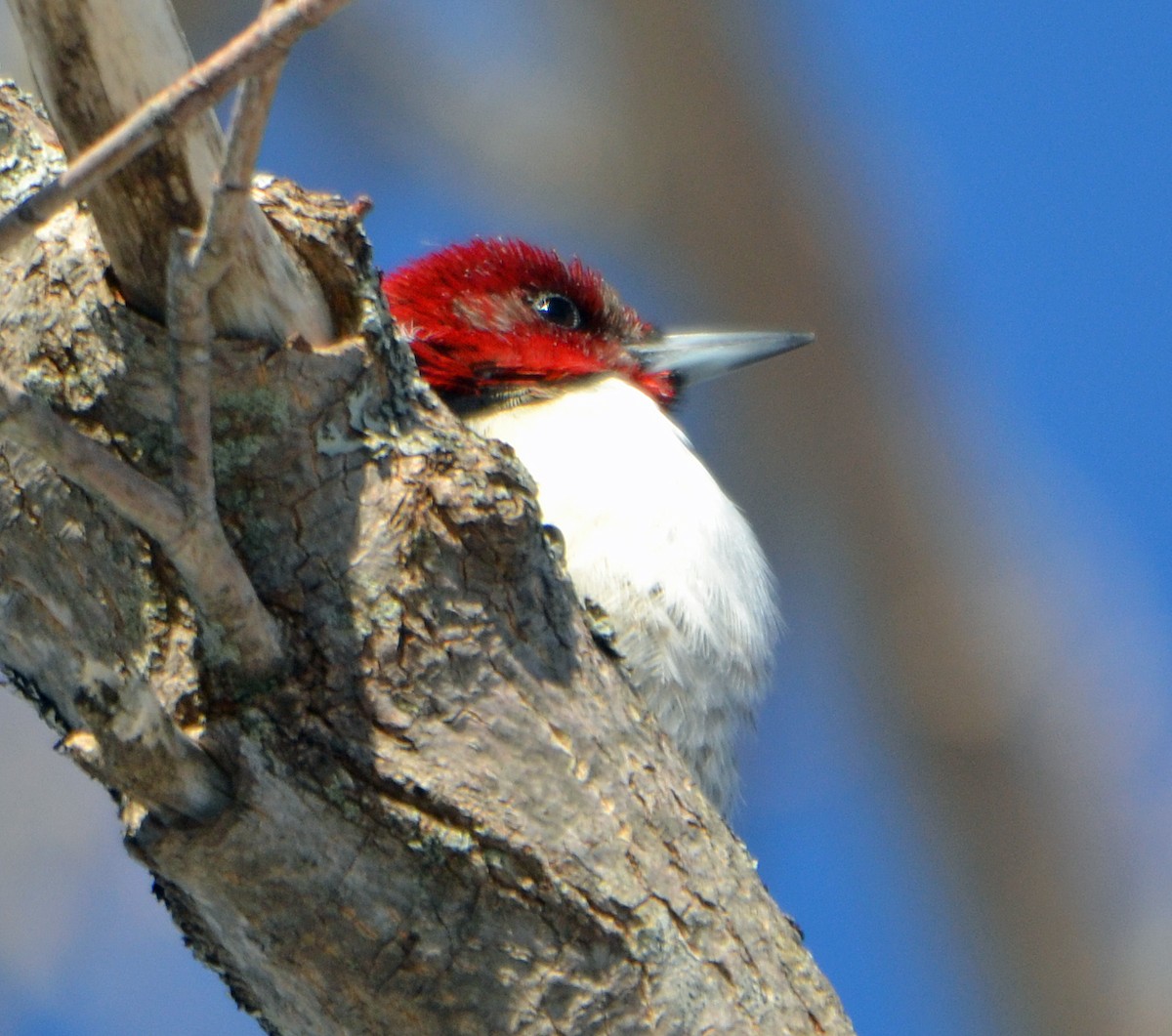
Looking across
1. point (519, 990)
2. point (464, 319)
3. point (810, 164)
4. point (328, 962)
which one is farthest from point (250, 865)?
point (810, 164)

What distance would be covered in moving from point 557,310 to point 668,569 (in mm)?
1128

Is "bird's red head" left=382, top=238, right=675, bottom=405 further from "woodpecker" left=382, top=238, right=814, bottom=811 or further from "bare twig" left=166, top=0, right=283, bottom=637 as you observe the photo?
"bare twig" left=166, top=0, right=283, bottom=637

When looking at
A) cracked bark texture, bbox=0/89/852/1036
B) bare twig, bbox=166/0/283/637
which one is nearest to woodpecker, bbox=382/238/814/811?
cracked bark texture, bbox=0/89/852/1036

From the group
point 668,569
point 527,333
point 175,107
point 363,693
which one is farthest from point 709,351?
point 175,107

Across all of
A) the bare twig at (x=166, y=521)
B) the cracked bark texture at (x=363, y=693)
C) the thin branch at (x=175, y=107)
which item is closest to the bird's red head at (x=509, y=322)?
the cracked bark texture at (x=363, y=693)

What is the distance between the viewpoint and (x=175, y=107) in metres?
1.61

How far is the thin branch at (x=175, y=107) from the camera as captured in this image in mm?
1530

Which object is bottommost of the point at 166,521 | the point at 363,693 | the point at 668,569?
the point at 166,521

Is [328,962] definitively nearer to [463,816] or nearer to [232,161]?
[463,816]

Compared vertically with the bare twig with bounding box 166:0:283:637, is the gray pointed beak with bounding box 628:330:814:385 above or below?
above

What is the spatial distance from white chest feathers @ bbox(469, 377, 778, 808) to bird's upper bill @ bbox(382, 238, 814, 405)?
Result: 0.24m

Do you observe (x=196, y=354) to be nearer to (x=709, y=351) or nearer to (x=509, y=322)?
(x=509, y=322)

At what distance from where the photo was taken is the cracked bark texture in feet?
6.85

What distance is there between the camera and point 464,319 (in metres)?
3.94
